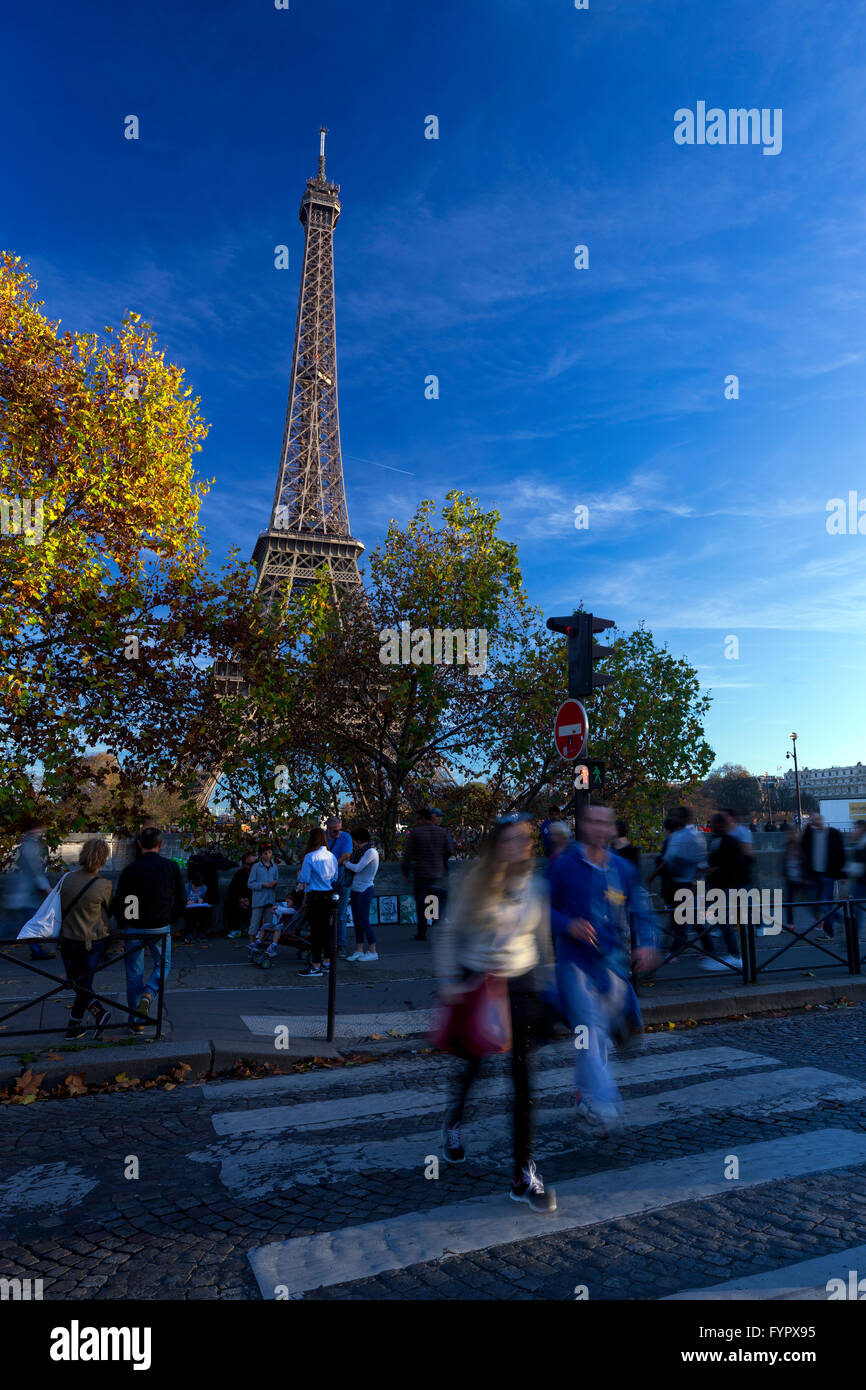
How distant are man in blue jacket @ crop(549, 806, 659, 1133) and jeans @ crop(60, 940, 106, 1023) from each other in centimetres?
419

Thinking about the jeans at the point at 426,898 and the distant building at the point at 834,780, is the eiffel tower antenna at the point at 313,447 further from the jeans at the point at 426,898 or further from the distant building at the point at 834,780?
the distant building at the point at 834,780

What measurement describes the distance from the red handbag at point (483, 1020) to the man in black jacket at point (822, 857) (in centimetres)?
988

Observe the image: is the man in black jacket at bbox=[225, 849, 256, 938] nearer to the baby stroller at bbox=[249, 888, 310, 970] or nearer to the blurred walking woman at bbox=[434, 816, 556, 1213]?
the baby stroller at bbox=[249, 888, 310, 970]

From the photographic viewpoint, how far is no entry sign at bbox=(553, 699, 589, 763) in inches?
355

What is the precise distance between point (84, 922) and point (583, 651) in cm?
552

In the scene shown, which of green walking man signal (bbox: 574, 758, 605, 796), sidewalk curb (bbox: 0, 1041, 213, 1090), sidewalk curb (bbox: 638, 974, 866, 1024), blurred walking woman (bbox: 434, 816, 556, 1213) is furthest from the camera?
green walking man signal (bbox: 574, 758, 605, 796)

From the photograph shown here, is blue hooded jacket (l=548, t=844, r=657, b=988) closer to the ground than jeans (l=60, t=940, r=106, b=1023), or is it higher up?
higher up

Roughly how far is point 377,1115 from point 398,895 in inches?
397

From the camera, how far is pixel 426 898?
12.9m

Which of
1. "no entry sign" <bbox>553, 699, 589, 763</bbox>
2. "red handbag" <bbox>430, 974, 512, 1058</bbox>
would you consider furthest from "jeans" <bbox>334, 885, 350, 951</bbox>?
"red handbag" <bbox>430, 974, 512, 1058</bbox>

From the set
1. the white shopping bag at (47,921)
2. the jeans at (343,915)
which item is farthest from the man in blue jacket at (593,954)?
the jeans at (343,915)

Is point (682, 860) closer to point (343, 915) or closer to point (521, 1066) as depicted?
point (343, 915)

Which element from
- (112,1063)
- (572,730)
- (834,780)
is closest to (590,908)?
(112,1063)
